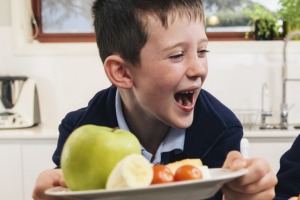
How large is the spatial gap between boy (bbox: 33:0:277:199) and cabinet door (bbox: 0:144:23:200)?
1.13m

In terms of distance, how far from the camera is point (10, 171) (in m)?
2.20

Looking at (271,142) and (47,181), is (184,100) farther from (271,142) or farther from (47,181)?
(271,142)

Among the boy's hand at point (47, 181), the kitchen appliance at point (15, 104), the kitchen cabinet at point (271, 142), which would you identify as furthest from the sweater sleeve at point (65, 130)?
the kitchen appliance at point (15, 104)

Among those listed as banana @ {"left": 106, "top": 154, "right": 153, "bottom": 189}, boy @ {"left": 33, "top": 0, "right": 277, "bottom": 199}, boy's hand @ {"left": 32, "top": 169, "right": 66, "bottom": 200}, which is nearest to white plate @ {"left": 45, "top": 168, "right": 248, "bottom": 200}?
banana @ {"left": 106, "top": 154, "right": 153, "bottom": 189}

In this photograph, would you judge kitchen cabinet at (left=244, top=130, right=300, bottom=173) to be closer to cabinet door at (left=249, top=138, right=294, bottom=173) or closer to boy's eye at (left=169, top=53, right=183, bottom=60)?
cabinet door at (left=249, top=138, right=294, bottom=173)

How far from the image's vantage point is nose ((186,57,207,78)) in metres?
0.81

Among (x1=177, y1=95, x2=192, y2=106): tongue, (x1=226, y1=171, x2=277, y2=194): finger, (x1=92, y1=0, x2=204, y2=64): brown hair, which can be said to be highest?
(x1=92, y1=0, x2=204, y2=64): brown hair

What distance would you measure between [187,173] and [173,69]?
0.30 m

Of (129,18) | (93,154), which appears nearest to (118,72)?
(129,18)

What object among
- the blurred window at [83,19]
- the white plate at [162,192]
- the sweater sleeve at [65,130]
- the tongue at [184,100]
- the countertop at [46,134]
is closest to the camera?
the white plate at [162,192]

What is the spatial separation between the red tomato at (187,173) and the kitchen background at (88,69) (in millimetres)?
1841

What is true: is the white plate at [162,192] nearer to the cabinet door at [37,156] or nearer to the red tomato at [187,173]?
the red tomato at [187,173]

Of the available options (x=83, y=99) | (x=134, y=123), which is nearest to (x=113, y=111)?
(x=134, y=123)

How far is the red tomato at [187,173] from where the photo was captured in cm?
57
